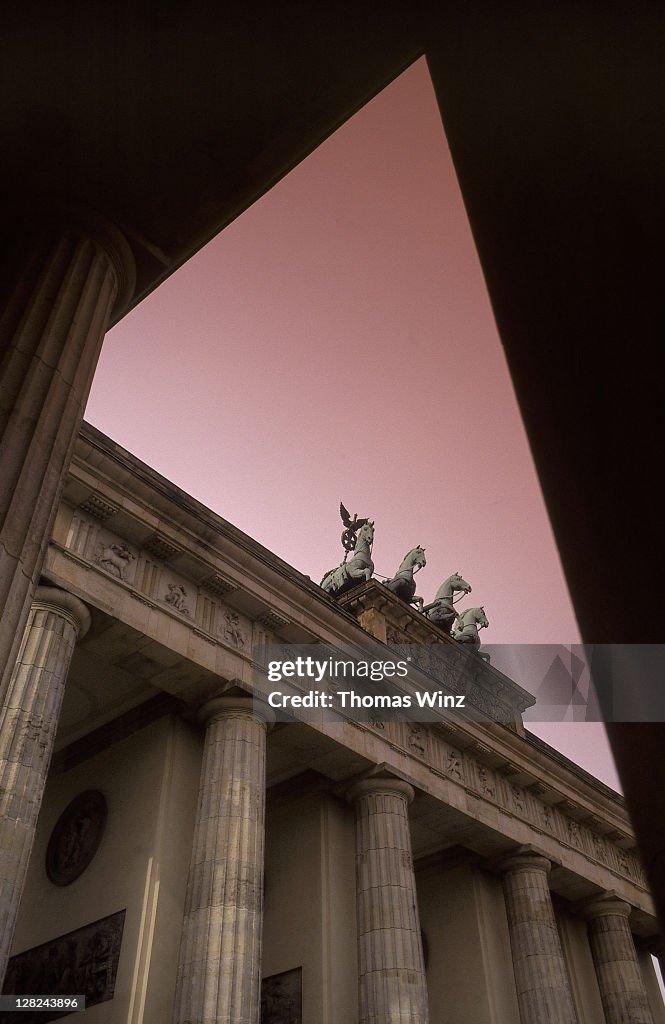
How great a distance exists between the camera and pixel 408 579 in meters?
26.0

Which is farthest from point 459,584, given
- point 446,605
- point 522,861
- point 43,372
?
point 43,372

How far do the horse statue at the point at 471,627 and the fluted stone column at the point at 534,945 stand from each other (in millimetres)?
6511

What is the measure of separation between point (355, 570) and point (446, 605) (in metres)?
3.96

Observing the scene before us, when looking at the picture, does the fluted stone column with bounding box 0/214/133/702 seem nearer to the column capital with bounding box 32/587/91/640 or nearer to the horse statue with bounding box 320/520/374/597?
the column capital with bounding box 32/587/91/640

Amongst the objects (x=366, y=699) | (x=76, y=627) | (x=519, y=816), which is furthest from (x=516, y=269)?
(x=519, y=816)

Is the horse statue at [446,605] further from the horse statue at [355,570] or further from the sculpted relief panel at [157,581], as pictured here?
the sculpted relief panel at [157,581]

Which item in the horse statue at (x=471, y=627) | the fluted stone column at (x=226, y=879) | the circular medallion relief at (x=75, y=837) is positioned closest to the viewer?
the fluted stone column at (x=226, y=879)

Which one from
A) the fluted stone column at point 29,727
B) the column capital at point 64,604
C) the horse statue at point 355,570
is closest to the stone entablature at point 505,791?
the horse statue at point 355,570

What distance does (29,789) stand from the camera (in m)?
12.0

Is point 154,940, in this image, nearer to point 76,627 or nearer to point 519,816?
point 76,627

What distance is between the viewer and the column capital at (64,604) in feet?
45.3

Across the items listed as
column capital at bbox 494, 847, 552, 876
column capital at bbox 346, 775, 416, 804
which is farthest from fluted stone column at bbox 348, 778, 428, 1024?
column capital at bbox 494, 847, 552, 876

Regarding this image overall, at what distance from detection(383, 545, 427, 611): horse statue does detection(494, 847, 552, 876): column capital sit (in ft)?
25.1
